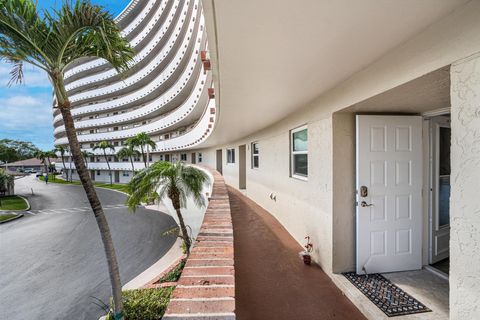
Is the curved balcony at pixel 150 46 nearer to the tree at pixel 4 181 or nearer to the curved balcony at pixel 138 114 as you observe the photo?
the curved balcony at pixel 138 114

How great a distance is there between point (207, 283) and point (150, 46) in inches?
1174

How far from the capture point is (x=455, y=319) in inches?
69.3

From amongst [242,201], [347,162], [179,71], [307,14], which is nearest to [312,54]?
[307,14]

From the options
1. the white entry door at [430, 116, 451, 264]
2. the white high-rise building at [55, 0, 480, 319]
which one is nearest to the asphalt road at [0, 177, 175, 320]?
the white high-rise building at [55, 0, 480, 319]

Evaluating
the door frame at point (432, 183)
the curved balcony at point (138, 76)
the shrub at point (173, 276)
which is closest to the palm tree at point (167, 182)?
the shrub at point (173, 276)

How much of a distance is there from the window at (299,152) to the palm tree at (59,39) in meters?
3.58

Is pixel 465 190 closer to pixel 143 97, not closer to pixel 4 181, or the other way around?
pixel 143 97

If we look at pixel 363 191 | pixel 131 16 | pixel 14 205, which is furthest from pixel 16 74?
pixel 131 16

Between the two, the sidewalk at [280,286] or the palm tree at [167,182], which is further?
the palm tree at [167,182]

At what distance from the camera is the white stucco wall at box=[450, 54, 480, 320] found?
5.08 feet

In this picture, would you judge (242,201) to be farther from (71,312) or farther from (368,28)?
(368,28)

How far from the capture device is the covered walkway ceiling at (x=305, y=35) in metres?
1.43

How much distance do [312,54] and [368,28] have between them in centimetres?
48

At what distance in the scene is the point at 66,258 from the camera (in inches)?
374
